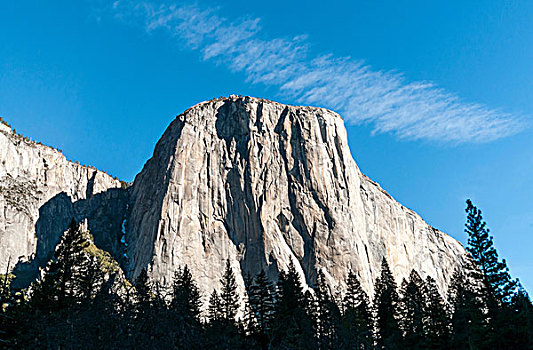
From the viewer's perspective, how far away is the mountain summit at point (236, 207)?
333 ft

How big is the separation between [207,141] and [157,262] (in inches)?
1243

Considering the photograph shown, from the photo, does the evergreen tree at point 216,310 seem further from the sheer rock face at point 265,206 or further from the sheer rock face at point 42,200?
the sheer rock face at point 42,200

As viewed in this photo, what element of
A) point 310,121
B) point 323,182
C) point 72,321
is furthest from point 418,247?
point 72,321

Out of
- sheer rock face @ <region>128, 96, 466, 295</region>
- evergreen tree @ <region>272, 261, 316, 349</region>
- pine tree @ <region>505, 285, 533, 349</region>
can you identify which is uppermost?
sheer rock face @ <region>128, 96, 466, 295</region>

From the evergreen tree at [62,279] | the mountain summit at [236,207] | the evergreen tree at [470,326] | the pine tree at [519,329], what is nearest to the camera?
the pine tree at [519,329]

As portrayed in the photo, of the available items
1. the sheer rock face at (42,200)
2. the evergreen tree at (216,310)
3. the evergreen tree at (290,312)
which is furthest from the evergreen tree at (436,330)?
the sheer rock face at (42,200)

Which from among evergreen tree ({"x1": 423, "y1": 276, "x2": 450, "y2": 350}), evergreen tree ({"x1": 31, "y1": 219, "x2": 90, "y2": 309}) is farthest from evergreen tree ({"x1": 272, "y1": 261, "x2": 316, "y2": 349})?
evergreen tree ({"x1": 31, "y1": 219, "x2": 90, "y2": 309})

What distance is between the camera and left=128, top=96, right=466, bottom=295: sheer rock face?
101062 millimetres

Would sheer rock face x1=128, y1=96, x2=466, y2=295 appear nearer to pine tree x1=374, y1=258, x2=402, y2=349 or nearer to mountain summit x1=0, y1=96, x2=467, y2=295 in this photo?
mountain summit x1=0, y1=96, x2=467, y2=295

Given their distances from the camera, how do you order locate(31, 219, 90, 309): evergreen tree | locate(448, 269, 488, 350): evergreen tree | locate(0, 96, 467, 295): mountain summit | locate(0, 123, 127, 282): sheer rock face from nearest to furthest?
locate(448, 269, 488, 350): evergreen tree < locate(31, 219, 90, 309): evergreen tree < locate(0, 96, 467, 295): mountain summit < locate(0, 123, 127, 282): sheer rock face

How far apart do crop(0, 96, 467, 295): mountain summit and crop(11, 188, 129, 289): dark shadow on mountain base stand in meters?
0.28

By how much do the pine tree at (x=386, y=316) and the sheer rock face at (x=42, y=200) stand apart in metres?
70.7

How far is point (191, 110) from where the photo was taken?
122250 millimetres

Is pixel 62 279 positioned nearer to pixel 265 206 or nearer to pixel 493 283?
pixel 493 283
